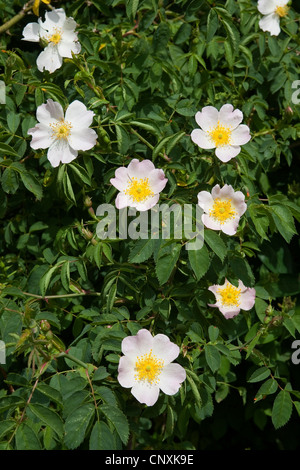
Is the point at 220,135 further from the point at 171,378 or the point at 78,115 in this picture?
the point at 171,378

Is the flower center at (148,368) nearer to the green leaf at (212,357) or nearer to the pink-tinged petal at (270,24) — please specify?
the green leaf at (212,357)

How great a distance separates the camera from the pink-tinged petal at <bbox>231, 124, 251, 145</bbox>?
72.7 inches

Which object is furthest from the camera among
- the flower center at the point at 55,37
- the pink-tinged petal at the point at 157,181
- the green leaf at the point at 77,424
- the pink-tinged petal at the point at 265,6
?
the pink-tinged petal at the point at 265,6

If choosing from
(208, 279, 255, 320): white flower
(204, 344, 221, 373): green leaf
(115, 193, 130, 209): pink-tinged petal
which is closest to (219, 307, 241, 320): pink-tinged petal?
(208, 279, 255, 320): white flower

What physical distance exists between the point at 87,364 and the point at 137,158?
0.69 meters

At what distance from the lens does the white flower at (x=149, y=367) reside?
1694 millimetres

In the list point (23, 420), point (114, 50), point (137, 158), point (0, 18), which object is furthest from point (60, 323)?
point (0, 18)

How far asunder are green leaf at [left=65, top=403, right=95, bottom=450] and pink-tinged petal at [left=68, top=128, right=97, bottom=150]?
0.76 metres

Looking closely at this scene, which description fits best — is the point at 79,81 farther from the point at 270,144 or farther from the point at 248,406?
the point at 248,406

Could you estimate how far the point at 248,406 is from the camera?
2.48 meters

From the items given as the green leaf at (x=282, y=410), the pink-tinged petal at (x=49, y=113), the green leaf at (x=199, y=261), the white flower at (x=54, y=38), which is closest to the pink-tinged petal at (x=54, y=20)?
the white flower at (x=54, y=38)

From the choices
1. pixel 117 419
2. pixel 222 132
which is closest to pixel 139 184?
pixel 222 132

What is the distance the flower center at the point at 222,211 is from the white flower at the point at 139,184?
172 millimetres

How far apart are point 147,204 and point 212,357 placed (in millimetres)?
507
